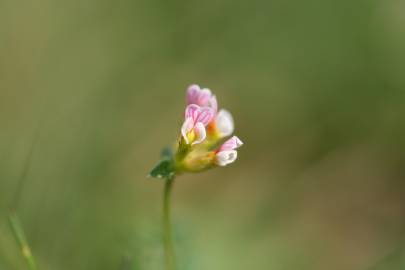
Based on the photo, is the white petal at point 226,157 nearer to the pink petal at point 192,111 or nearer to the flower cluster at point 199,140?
the flower cluster at point 199,140

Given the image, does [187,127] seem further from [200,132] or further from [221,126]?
[221,126]

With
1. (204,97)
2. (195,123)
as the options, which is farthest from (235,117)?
(195,123)

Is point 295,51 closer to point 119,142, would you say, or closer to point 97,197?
point 119,142

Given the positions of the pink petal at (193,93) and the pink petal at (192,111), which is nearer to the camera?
the pink petal at (192,111)

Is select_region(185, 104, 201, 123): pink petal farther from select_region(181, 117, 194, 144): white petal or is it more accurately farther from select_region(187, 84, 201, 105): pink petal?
select_region(187, 84, 201, 105): pink petal

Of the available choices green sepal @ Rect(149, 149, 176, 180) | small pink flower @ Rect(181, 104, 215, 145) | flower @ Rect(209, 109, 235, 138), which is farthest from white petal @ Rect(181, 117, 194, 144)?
flower @ Rect(209, 109, 235, 138)

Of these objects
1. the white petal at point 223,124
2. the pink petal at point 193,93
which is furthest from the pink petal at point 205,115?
the white petal at point 223,124
